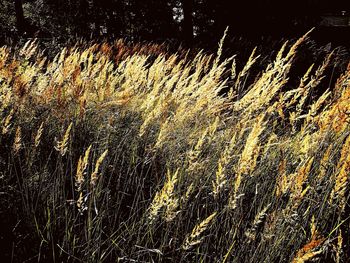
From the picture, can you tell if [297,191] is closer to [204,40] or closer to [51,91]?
[51,91]

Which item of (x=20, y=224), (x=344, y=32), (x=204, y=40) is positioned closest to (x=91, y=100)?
(x=20, y=224)

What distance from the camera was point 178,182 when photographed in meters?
2.28

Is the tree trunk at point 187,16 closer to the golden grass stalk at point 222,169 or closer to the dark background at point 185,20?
the dark background at point 185,20

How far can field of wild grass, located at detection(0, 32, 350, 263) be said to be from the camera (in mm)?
1591

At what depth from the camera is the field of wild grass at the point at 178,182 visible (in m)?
1.59

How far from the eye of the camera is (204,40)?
11266mm

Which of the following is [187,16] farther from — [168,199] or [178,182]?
[168,199]

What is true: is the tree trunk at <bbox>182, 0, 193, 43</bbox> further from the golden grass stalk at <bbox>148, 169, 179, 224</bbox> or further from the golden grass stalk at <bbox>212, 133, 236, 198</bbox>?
the golden grass stalk at <bbox>148, 169, 179, 224</bbox>

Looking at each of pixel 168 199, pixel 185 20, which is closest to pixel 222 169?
pixel 168 199

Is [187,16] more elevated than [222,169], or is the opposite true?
[187,16]

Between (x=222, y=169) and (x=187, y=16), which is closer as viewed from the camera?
(x=222, y=169)

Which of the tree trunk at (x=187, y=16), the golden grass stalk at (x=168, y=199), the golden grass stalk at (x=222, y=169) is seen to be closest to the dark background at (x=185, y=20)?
the tree trunk at (x=187, y=16)

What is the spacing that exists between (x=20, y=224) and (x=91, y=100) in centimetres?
141

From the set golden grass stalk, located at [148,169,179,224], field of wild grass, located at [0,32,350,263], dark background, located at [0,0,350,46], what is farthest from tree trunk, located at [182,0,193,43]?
golden grass stalk, located at [148,169,179,224]
